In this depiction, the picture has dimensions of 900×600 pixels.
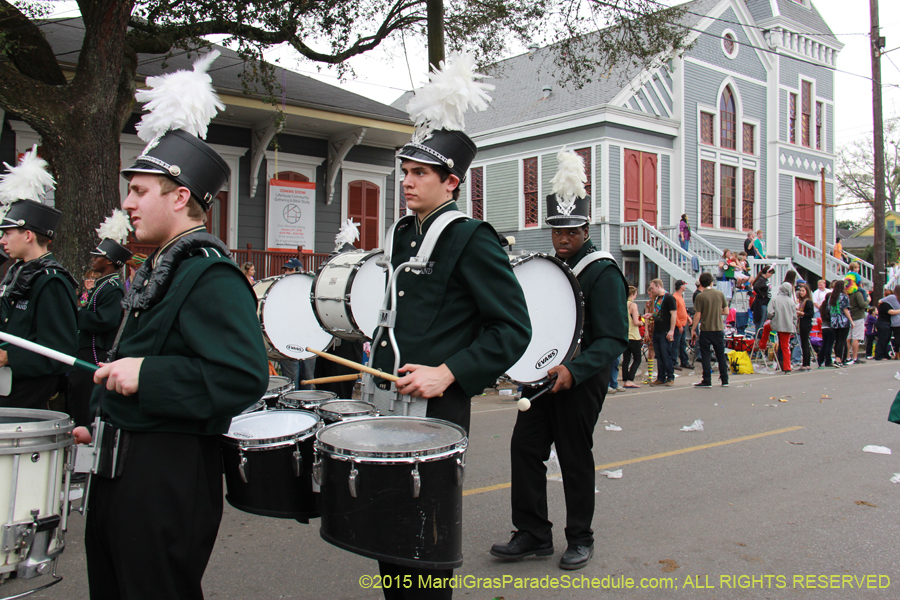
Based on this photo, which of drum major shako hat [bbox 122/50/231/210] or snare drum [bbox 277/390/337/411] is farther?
snare drum [bbox 277/390/337/411]

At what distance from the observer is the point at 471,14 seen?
45.1 ft

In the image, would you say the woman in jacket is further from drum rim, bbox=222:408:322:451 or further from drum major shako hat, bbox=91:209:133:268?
drum rim, bbox=222:408:322:451

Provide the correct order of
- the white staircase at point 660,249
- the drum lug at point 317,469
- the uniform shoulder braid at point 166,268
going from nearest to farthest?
1. the uniform shoulder braid at point 166,268
2. the drum lug at point 317,469
3. the white staircase at point 660,249

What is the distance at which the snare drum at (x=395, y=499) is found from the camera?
2.17 m

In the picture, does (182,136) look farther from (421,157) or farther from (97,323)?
(97,323)

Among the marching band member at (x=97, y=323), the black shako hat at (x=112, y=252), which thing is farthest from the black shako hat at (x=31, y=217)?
the black shako hat at (x=112, y=252)

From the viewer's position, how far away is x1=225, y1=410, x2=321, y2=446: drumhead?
252 centimetres

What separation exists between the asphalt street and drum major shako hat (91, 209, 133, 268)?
7.56 ft

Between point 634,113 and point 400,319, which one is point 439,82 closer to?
point 400,319

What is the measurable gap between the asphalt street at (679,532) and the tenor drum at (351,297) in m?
1.52

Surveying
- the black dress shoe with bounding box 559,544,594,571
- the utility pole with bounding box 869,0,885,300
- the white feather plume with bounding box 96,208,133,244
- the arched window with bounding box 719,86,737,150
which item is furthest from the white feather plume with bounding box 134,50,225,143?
the arched window with bounding box 719,86,737,150

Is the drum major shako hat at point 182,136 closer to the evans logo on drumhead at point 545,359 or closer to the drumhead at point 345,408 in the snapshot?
the drumhead at point 345,408

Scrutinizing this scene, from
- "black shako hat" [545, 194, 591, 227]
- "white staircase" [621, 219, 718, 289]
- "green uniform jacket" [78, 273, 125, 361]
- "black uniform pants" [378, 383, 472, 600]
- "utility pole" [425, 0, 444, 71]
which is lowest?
"black uniform pants" [378, 383, 472, 600]

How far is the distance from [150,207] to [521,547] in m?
3.00
